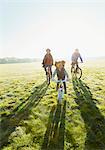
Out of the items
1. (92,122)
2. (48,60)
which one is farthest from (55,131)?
(48,60)

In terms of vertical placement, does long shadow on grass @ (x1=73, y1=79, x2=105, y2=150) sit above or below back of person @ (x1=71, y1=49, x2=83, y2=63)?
below

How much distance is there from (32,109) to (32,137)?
3.30m

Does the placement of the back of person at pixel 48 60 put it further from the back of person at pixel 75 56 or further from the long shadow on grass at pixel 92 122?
the long shadow on grass at pixel 92 122

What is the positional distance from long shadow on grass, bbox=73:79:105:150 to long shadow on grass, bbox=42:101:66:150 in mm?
965

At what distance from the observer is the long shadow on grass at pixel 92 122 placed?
329 inches

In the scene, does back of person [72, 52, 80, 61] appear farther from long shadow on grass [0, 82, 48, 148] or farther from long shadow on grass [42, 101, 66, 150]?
long shadow on grass [42, 101, 66, 150]

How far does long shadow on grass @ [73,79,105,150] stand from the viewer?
8.35m

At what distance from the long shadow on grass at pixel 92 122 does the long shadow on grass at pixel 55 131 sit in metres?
0.97

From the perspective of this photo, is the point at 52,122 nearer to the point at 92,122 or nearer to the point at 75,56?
the point at 92,122

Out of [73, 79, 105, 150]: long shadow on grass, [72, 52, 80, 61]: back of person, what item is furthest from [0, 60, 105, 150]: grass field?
[72, 52, 80, 61]: back of person

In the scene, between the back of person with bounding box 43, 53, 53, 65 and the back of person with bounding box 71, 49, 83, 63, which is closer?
the back of person with bounding box 43, 53, 53, 65

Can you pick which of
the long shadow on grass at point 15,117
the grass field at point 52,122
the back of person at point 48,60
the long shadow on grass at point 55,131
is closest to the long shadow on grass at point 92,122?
the grass field at point 52,122

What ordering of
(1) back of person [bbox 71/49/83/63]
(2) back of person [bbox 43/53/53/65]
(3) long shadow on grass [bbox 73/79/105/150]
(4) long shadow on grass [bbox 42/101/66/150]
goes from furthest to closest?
(1) back of person [bbox 71/49/83/63] → (2) back of person [bbox 43/53/53/65] → (3) long shadow on grass [bbox 73/79/105/150] → (4) long shadow on grass [bbox 42/101/66/150]

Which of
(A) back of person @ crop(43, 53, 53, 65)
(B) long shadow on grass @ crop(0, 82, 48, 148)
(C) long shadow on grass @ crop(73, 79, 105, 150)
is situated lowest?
(C) long shadow on grass @ crop(73, 79, 105, 150)
